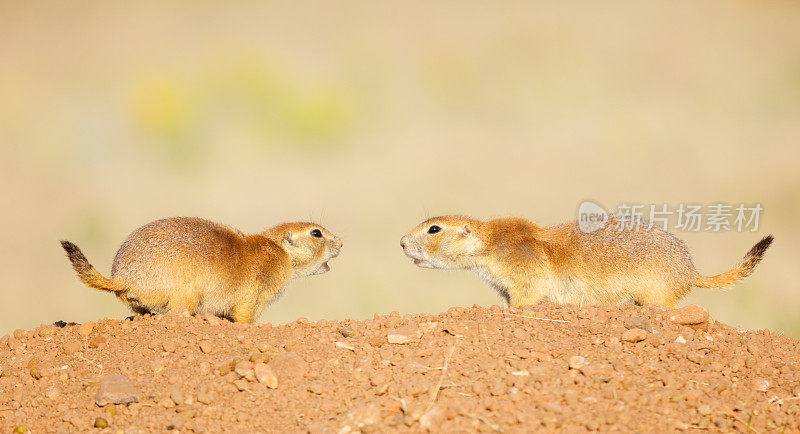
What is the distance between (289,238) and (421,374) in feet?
13.7

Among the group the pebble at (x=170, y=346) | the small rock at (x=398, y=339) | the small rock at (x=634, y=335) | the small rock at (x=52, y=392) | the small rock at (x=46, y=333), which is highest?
the small rock at (x=634, y=335)

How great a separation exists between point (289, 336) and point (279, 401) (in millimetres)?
1102

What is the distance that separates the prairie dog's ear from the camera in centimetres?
855

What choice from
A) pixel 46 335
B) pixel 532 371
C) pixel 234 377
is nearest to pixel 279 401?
pixel 234 377

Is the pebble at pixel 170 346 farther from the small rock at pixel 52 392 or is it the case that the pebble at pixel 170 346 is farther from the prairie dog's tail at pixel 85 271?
the prairie dog's tail at pixel 85 271

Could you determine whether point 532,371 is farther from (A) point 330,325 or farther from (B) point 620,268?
(B) point 620,268

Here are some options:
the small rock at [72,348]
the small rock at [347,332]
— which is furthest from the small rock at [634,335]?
the small rock at [72,348]

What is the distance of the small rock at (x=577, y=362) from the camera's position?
4734 mm

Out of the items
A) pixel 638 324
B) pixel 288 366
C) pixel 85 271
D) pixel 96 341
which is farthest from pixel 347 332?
pixel 85 271

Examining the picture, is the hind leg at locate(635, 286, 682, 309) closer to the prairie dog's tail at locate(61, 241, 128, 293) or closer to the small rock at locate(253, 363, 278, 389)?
the small rock at locate(253, 363, 278, 389)

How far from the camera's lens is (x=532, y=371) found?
15.3ft

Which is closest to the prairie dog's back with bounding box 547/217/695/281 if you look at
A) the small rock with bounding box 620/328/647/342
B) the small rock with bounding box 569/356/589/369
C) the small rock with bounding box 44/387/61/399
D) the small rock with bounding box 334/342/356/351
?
the small rock with bounding box 620/328/647/342

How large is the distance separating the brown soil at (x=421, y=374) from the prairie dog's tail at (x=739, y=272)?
1483 millimetres

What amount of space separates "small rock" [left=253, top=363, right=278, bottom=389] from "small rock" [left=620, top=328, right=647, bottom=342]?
2428mm
